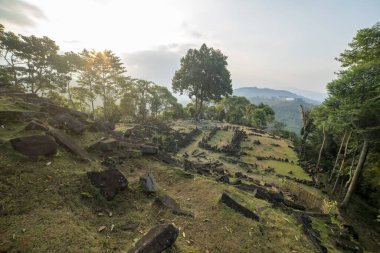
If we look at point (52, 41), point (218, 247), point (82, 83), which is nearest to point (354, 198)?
point (218, 247)

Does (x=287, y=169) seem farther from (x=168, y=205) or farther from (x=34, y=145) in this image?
(x=34, y=145)

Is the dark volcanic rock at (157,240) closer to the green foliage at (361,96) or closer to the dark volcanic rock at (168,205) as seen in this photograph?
the dark volcanic rock at (168,205)

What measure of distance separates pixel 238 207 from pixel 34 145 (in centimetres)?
833

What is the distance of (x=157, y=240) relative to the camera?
5.82 m

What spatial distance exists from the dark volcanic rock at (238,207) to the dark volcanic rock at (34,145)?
7.24m

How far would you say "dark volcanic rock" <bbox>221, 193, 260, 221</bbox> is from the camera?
9227mm

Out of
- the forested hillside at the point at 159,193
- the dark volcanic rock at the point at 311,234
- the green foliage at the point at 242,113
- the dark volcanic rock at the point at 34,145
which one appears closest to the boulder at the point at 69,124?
the forested hillside at the point at 159,193

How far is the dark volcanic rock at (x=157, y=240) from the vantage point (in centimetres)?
553

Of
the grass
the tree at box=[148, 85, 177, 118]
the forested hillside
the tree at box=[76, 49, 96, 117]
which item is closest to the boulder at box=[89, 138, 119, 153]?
the forested hillside

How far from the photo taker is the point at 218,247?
7121 millimetres

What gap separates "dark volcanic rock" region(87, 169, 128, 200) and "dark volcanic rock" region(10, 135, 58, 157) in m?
2.06

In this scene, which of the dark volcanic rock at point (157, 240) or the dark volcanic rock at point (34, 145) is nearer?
the dark volcanic rock at point (157, 240)

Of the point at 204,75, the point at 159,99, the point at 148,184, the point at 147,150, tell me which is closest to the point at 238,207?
the point at 148,184

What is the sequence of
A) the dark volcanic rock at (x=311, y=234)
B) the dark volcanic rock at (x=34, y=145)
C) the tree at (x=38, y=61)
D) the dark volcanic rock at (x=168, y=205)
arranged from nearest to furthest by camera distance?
the dark volcanic rock at (x=34, y=145) < the dark volcanic rock at (x=168, y=205) < the dark volcanic rock at (x=311, y=234) < the tree at (x=38, y=61)
